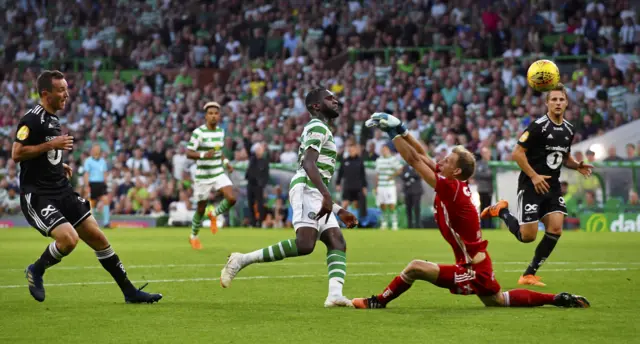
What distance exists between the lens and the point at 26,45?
4359cm

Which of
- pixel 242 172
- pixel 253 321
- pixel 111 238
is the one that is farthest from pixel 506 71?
pixel 253 321

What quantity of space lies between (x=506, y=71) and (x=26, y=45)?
21.4 meters

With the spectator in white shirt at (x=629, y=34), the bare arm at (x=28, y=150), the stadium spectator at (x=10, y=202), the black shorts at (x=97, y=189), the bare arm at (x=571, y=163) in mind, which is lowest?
the stadium spectator at (x=10, y=202)

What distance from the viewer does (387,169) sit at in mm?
28062

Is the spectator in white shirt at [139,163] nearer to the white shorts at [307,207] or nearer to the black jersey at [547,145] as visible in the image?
the black jersey at [547,145]

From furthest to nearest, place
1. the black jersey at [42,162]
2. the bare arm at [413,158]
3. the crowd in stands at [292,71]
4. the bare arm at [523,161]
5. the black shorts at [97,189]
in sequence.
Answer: the crowd in stands at [292,71] → the black shorts at [97,189] → the bare arm at [523,161] → the black jersey at [42,162] → the bare arm at [413,158]

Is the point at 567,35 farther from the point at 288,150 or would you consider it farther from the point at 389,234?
the point at 389,234

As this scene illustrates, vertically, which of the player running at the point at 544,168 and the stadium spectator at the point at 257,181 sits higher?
the player running at the point at 544,168

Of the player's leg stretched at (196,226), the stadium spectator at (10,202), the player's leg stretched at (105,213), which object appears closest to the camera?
the player's leg stretched at (196,226)

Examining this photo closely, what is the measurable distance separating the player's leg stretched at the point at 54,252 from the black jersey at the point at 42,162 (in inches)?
17.1

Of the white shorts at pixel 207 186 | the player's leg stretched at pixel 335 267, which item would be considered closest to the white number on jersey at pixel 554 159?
the player's leg stretched at pixel 335 267

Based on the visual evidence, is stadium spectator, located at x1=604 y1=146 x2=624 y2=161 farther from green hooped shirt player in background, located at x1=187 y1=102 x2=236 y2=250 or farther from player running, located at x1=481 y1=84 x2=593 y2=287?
player running, located at x1=481 y1=84 x2=593 y2=287

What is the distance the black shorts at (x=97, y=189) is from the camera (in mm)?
27750

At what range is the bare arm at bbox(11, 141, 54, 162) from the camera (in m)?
10.2
